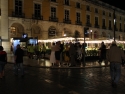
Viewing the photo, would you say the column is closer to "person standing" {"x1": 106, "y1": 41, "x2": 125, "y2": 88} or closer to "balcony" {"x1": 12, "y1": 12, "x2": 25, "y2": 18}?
"balcony" {"x1": 12, "y1": 12, "x2": 25, "y2": 18}

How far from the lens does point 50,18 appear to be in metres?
41.8

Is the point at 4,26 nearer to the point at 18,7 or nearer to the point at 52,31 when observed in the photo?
the point at 18,7

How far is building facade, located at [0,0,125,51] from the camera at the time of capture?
115 ft

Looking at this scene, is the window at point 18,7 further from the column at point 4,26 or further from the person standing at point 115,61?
the person standing at point 115,61

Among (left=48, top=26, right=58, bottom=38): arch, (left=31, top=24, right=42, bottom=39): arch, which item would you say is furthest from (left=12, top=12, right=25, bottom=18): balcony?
(left=48, top=26, right=58, bottom=38): arch

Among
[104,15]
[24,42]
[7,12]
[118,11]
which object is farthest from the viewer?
[118,11]

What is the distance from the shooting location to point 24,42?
3184 cm

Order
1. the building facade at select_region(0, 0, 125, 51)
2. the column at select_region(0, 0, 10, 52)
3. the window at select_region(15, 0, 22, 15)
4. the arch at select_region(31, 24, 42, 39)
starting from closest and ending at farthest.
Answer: the column at select_region(0, 0, 10, 52) < the building facade at select_region(0, 0, 125, 51) < the window at select_region(15, 0, 22, 15) < the arch at select_region(31, 24, 42, 39)

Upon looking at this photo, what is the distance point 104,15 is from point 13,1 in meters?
29.5

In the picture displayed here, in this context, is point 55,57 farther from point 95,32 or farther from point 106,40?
point 95,32

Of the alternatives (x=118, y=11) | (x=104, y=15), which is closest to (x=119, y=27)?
(x=118, y=11)

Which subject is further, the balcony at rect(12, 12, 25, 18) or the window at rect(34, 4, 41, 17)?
the window at rect(34, 4, 41, 17)

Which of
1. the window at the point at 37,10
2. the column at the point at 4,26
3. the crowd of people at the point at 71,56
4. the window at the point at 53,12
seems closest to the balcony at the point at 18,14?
the column at the point at 4,26

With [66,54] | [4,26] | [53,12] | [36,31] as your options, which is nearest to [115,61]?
[66,54]
